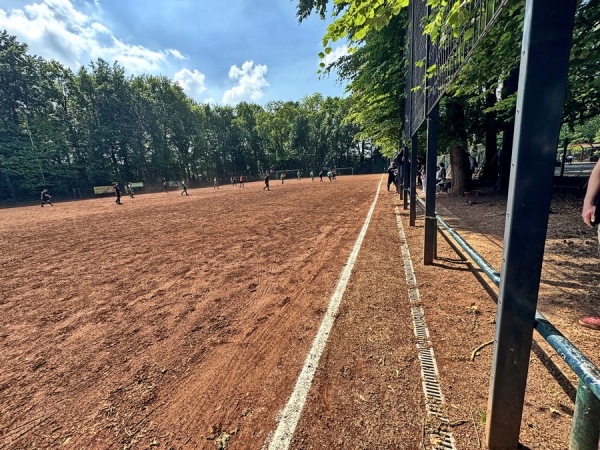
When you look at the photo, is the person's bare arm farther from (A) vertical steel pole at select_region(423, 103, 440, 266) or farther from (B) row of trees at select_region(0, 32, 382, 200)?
(B) row of trees at select_region(0, 32, 382, 200)

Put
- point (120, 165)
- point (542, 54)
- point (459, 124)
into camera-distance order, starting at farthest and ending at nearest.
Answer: point (120, 165) → point (459, 124) → point (542, 54)

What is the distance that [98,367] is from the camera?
2902mm

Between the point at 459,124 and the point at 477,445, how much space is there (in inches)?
512

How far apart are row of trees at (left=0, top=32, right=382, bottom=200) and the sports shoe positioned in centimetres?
1811

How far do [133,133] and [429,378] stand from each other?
64530 millimetres

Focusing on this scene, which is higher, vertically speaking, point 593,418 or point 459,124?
point 459,124

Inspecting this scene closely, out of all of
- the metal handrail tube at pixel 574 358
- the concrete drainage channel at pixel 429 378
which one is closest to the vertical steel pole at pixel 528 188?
the metal handrail tube at pixel 574 358

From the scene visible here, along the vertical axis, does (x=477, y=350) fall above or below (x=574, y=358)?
below

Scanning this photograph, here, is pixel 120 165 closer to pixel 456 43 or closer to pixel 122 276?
pixel 122 276

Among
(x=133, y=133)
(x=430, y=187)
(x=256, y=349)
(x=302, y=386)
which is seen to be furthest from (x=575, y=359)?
(x=133, y=133)

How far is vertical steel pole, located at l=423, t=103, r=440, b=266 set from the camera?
4594mm

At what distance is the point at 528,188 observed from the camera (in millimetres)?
1396

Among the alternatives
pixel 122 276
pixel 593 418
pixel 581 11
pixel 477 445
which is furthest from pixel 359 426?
pixel 581 11

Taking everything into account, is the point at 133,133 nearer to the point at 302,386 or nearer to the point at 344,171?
the point at 344,171
